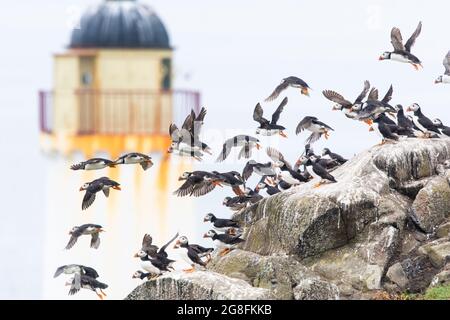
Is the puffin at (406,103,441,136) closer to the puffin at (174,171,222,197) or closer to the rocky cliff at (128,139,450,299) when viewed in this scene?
the rocky cliff at (128,139,450,299)

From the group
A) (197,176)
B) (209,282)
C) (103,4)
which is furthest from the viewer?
(103,4)

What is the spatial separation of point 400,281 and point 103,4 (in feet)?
64.4

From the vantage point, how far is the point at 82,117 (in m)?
48.8

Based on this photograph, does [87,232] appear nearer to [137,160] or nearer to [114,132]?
[137,160]

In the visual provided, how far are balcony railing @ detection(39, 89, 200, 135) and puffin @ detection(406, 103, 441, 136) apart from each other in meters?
17.4

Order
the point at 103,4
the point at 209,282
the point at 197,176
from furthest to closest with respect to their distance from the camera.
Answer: the point at 103,4, the point at 197,176, the point at 209,282

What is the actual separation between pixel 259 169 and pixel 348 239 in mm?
2502

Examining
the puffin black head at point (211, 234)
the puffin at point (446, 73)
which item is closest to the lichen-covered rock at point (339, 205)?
the puffin black head at point (211, 234)

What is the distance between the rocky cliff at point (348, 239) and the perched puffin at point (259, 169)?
1.09 meters

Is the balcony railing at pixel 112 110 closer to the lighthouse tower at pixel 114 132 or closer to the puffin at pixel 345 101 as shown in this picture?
the lighthouse tower at pixel 114 132

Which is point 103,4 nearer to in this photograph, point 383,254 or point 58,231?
point 58,231

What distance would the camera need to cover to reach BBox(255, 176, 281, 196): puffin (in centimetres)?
2975

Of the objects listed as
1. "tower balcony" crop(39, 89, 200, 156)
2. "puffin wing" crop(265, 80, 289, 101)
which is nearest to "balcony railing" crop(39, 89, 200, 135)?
"tower balcony" crop(39, 89, 200, 156)

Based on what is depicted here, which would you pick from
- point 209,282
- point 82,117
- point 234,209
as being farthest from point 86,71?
point 209,282
